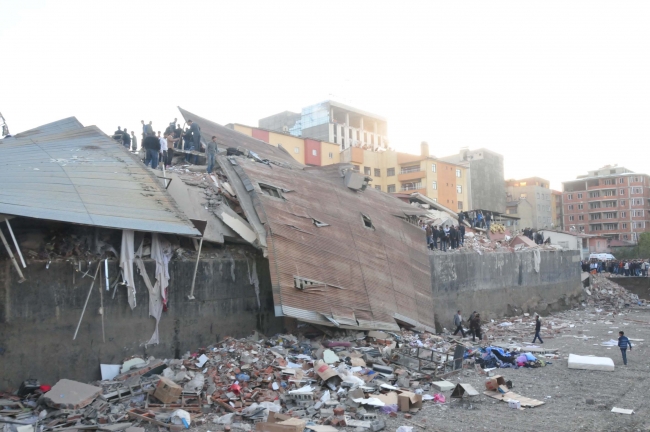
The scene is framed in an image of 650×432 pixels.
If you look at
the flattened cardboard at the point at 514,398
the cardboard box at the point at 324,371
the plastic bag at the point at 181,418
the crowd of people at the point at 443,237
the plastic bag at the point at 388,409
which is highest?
the crowd of people at the point at 443,237

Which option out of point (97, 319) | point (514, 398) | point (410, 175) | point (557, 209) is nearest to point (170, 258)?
point (97, 319)

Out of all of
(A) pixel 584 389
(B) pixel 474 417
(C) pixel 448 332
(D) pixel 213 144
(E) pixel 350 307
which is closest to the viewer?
(B) pixel 474 417

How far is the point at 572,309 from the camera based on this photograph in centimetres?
2689

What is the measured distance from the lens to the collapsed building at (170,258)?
8.95 metres

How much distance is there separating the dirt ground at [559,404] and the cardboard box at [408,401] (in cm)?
17

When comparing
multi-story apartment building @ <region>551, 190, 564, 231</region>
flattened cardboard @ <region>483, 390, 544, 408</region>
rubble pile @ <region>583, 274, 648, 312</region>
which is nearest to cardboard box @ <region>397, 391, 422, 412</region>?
flattened cardboard @ <region>483, 390, 544, 408</region>

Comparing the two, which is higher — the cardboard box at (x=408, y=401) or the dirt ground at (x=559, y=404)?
the cardboard box at (x=408, y=401)

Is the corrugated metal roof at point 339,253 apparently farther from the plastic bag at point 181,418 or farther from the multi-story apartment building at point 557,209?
the multi-story apartment building at point 557,209

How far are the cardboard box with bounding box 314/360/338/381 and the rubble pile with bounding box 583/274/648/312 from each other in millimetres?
23147

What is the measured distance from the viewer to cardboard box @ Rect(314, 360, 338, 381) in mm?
9312

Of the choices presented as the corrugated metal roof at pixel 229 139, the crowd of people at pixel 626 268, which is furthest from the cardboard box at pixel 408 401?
the crowd of people at pixel 626 268

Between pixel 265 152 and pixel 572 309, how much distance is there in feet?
63.7

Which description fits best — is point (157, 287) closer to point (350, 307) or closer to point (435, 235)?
point (350, 307)

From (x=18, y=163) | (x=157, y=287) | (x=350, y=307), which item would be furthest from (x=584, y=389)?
(x=18, y=163)
